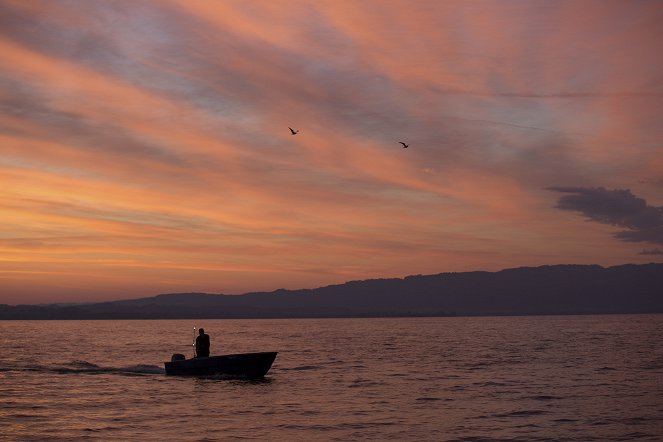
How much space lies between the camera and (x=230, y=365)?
5006 cm

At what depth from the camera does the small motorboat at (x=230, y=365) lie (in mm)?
50000

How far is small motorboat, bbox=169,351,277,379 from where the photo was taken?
1969 inches

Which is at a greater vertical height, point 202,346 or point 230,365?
point 202,346

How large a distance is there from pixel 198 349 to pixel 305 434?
882 inches

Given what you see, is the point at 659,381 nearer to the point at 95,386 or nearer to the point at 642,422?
the point at 642,422

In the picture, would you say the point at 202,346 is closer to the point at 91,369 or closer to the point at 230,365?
the point at 230,365

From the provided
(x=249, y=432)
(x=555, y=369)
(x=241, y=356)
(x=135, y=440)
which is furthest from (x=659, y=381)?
(x=135, y=440)

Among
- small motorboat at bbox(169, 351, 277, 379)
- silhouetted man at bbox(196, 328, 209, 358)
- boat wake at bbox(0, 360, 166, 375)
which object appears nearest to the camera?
small motorboat at bbox(169, 351, 277, 379)

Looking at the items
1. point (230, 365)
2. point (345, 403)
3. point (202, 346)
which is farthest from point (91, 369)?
point (345, 403)

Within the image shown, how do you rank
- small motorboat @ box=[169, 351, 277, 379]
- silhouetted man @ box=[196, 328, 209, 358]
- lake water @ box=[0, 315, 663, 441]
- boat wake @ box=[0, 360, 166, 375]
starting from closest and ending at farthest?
lake water @ box=[0, 315, 663, 441] → small motorboat @ box=[169, 351, 277, 379] → silhouetted man @ box=[196, 328, 209, 358] → boat wake @ box=[0, 360, 166, 375]

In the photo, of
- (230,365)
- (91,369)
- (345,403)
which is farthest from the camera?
(91,369)

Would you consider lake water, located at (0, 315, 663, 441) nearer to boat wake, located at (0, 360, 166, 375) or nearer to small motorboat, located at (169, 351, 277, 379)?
boat wake, located at (0, 360, 166, 375)

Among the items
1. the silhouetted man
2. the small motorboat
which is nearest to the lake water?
the small motorboat

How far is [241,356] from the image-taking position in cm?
5016
